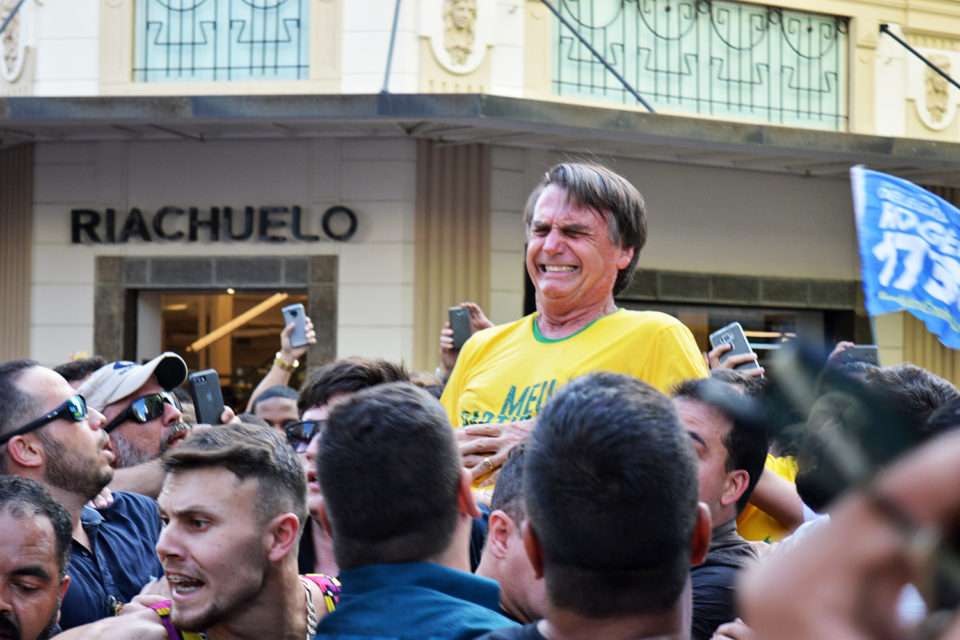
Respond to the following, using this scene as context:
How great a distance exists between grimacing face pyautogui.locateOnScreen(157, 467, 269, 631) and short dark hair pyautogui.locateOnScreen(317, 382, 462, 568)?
2.52 feet

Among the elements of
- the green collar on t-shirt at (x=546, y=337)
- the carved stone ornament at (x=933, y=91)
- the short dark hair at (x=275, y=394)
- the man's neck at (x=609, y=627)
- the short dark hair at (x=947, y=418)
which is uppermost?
the carved stone ornament at (x=933, y=91)

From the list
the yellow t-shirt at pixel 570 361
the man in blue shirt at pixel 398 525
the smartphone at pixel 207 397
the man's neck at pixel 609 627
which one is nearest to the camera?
the man's neck at pixel 609 627

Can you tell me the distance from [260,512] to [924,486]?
2.44 m

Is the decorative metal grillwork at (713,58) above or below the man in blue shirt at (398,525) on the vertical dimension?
above

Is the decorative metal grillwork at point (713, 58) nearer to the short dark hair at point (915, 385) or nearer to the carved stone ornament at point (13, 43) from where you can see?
the carved stone ornament at point (13, 43)

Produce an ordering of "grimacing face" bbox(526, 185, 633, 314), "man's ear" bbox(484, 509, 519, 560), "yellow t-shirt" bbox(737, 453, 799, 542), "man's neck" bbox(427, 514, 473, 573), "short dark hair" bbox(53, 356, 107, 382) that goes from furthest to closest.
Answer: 1. "short dark hair" bbox(53, 356, 107, 382)
2. "yellow t-shirt" bbox(737, 453, 799, 542)
3. "grimacing face" bbox(526, 185, 633, 314)
4. "man's ear" bbox(484, 509, 519, 560)
5. "man's neck" bbox(427, 514, 473, 573)

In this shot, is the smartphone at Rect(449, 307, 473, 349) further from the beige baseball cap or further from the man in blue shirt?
the man in blue shirt

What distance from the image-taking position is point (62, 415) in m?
4.07

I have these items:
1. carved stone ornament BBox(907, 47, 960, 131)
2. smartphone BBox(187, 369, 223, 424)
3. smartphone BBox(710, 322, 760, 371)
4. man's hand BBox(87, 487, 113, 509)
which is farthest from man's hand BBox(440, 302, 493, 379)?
carved stone ornament BBox(907, 47, 960, 131)

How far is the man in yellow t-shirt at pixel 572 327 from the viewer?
3.50 m

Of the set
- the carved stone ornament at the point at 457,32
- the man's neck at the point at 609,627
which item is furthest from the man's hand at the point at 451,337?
the man's neck at the point at 609,627

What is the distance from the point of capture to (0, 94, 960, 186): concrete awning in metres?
10.9

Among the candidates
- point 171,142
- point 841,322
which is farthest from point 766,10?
point 171,142

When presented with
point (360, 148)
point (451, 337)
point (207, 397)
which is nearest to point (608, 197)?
point (207, 397)
